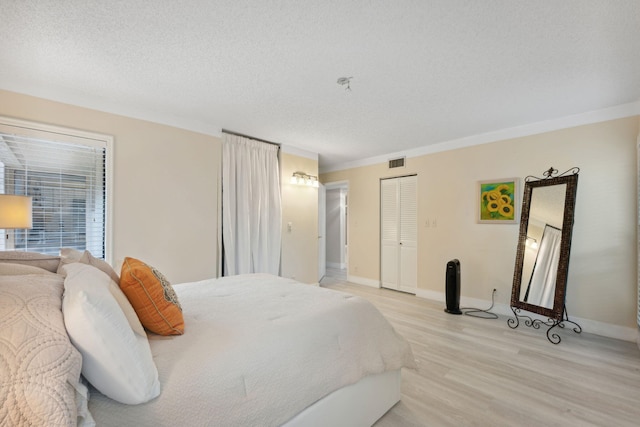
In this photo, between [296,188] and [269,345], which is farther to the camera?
[296,188]

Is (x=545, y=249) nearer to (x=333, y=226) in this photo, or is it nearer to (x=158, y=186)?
(x=158, y=186)

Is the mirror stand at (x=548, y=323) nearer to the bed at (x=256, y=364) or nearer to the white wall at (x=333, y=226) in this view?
the bed at (x=256, y=364)

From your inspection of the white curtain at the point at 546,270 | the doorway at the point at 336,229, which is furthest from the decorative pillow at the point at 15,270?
the doorway at the point at 336,229

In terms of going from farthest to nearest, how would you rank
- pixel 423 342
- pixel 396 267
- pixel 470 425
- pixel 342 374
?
pixel 396 267 → pixel 423 342 → pixel 470 425 → pixel 342 374

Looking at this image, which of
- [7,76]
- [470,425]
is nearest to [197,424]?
[470,425]

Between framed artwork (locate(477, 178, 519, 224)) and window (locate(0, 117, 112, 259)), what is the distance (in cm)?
470

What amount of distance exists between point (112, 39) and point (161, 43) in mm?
314

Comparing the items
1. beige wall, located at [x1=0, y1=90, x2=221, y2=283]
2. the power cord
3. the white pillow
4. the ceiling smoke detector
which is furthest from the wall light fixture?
the white pillow

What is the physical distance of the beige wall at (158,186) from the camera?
2783mm

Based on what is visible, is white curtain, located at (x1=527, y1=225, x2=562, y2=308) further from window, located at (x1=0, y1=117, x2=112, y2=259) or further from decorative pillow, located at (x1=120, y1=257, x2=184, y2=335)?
window, located at (x1=0, y1=117, x2=112, y2=259)

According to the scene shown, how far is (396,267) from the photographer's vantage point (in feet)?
16.8

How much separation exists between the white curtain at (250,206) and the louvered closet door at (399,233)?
208cm

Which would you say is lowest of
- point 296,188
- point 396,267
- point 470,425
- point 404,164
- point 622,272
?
point 470,425

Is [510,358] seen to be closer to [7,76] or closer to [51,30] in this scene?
[51,30]
